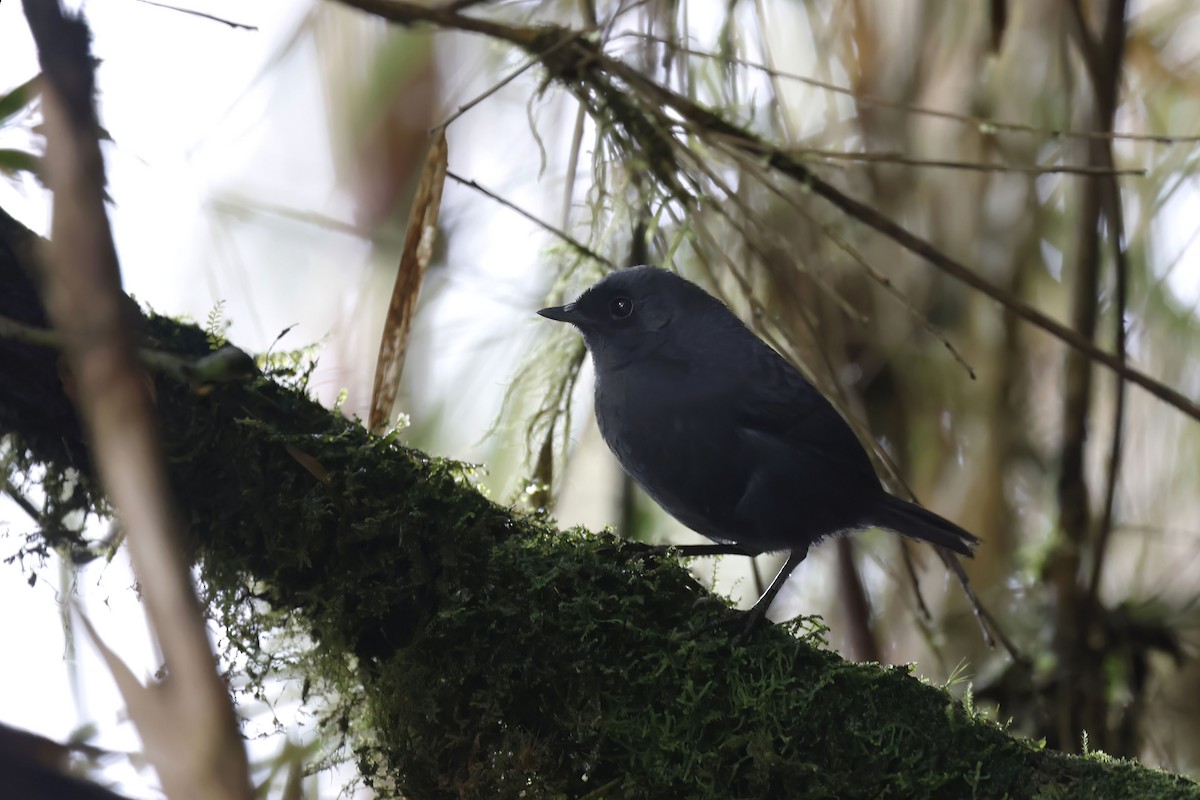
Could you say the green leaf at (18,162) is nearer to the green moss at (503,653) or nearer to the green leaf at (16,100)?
the green leaf at (16,100)

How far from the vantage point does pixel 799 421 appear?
8.18 feet

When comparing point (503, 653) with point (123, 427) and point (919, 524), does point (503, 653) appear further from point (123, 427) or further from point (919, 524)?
point (123, 427)

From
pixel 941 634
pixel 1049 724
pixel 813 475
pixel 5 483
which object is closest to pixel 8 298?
pixel 5 483

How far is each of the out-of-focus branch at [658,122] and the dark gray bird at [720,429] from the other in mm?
354

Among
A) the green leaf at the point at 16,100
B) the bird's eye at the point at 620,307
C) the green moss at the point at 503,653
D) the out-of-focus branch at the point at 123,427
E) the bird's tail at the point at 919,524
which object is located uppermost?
the bird's eye at the point at 620,307

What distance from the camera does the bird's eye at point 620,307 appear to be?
8.75 ft

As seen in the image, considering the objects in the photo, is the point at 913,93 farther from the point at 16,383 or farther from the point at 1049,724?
the point at 16,383

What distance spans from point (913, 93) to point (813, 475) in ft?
6.90

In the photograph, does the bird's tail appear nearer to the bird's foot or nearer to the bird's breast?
the bird's breast

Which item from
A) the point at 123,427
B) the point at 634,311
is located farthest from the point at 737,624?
the point at 123,427

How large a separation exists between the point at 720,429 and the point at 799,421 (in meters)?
0.23

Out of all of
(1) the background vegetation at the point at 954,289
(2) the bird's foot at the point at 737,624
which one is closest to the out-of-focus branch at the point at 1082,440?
(1) the background vegetation at the point at 954,289

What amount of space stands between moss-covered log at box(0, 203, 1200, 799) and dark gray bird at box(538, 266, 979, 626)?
40 cm

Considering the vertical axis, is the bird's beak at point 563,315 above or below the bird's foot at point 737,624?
above
